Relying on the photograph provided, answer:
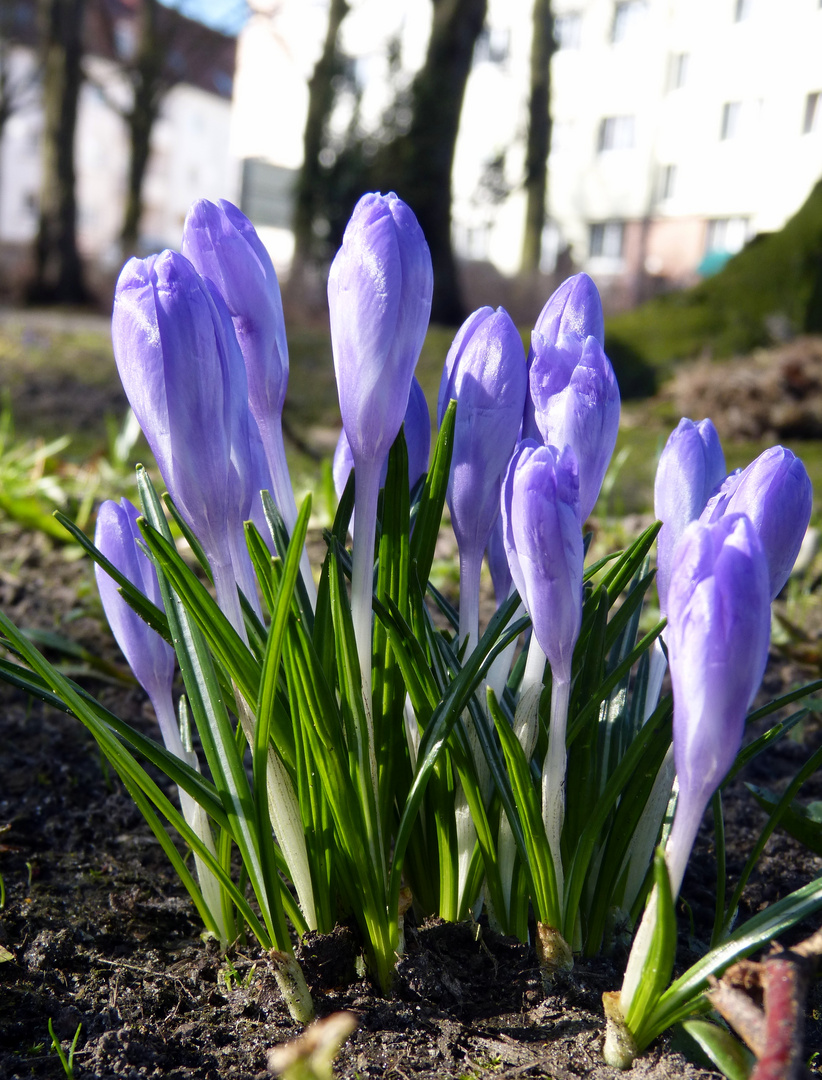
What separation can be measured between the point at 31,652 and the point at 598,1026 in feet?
2.15

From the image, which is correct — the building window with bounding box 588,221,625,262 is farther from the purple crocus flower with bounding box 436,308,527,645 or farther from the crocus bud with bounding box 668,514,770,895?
the crocus bud with bounding box 668,514,770,895

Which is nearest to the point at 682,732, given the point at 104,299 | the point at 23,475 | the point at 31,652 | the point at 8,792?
the point at 31,652

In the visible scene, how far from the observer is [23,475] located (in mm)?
3072

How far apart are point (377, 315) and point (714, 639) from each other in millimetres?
385

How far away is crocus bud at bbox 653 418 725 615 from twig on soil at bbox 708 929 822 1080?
335mm

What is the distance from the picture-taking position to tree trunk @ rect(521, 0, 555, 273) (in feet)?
50.6

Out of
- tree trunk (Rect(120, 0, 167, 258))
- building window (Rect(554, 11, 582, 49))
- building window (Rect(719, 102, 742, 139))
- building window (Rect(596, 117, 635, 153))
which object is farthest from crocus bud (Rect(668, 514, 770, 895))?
building window (Rect(554, 11, 582, 49))

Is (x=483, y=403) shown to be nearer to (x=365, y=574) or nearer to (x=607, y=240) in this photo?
(x=365, y=574)

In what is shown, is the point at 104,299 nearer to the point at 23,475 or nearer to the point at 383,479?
the point at 23,475

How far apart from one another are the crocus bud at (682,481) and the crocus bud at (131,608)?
1.84 feet

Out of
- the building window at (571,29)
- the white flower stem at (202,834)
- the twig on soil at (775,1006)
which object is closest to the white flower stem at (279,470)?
the white flower stem at (202,834)

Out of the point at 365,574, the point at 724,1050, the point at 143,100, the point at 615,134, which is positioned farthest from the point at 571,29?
the point at 724,1050

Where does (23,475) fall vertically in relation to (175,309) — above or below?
below

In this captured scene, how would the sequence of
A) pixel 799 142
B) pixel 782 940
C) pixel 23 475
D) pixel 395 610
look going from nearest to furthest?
pixel 395 610
pixel 782 940
pixel 23 475
pixel 799 142
